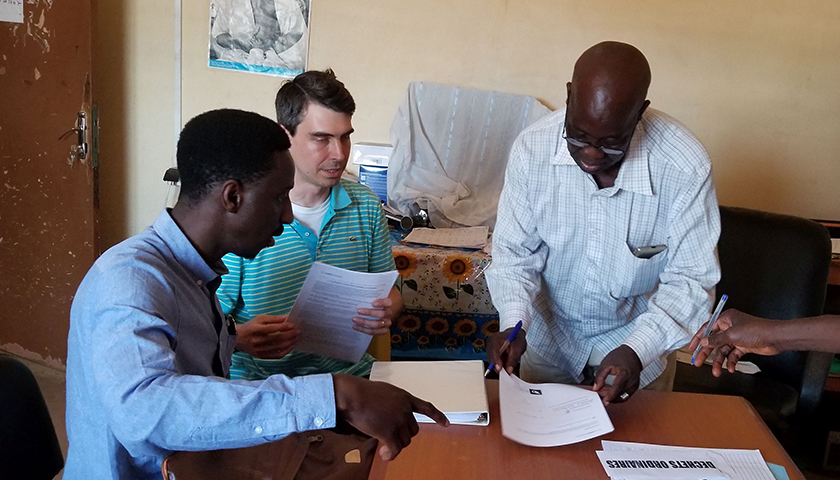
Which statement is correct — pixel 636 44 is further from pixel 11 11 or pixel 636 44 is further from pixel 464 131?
pixel 11 11

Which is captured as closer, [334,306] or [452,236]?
[334,306]

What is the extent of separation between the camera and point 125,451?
1.06 m

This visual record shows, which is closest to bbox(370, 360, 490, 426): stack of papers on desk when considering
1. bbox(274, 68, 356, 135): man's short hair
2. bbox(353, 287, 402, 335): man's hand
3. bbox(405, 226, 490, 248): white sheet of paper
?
A: bbox(353, 287, 402, 335): man's hand

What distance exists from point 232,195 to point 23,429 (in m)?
0.56

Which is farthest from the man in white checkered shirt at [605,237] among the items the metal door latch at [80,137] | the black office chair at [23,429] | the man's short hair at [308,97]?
the metal door latch at [80,137]

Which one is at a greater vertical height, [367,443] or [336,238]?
[336,238]

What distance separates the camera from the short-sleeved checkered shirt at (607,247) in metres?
1.63

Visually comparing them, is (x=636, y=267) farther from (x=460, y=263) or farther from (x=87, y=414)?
(x=87, y=414)

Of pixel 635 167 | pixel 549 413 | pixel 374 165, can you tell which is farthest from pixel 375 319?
pixel 374 165

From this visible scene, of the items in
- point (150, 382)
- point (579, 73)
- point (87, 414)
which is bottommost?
point (87, 414)

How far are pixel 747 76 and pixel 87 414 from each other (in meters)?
3.13

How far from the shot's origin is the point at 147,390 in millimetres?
915

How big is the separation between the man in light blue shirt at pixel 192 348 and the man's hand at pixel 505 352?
480 mm

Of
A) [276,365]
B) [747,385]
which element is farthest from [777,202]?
[276,365]
